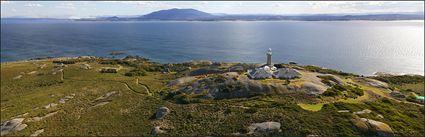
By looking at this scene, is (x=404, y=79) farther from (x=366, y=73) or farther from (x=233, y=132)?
(x=233, y=132)

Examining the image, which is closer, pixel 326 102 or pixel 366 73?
pixel 326 102

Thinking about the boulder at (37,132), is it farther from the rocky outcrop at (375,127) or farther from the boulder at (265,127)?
the rocky outcrop at (375,127)

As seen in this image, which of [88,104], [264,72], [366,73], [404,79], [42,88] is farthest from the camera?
[366,73]

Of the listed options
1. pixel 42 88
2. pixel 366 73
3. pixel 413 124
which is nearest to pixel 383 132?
pixel 413 124

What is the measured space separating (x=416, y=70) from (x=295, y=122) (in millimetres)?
114376

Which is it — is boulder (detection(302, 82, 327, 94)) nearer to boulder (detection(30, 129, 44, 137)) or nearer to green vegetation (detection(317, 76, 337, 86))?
green vegetation (detection(317, 76, 337, 86))

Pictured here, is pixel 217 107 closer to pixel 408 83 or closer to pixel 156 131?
pixel 156 131

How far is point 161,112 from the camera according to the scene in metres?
49.5

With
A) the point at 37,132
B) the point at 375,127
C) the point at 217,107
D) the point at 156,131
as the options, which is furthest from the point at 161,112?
the point at 375,127

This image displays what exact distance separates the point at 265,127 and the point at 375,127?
45.4ft

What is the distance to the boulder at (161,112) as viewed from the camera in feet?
160

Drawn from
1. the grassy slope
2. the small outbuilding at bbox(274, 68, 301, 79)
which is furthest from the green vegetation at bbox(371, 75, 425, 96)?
the small outbuilding at bbox(274, 68, 301, 79)

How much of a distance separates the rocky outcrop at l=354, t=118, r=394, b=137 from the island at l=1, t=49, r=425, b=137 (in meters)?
0.12

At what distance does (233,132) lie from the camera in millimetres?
42375
